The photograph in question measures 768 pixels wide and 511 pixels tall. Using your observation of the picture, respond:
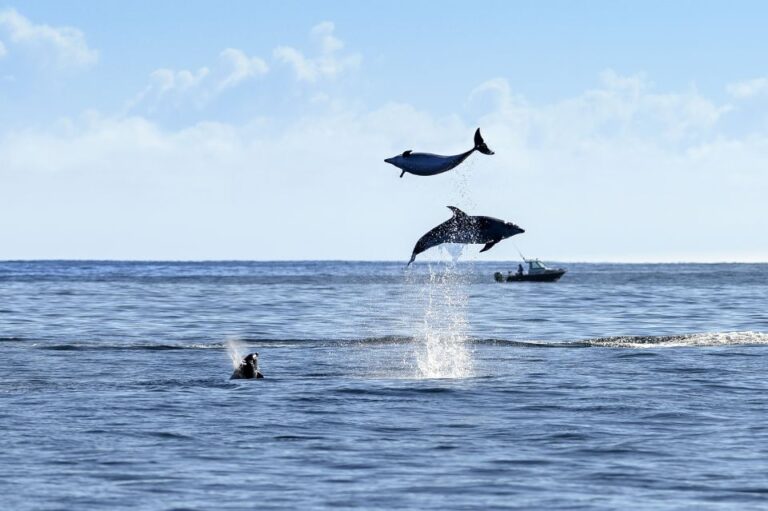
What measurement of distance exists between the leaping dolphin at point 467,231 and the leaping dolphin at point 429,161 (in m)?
2.68

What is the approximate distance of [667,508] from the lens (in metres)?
17.5

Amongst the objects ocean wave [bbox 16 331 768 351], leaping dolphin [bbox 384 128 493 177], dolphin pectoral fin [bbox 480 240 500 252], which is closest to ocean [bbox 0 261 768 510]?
ocean wave [bbox 16 331 768 351]

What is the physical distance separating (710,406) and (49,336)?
3074 cm

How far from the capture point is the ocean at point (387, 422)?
18.6 m

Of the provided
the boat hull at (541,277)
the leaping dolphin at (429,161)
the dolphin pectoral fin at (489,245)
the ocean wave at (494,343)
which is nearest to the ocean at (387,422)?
the ocean wave at (494,343)

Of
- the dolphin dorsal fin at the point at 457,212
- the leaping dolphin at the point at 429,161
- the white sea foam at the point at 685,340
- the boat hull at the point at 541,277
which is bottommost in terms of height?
the white sea foam at the point at 685,340

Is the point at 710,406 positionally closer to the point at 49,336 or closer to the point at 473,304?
the point at 49,336

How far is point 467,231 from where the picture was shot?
25.9 metres

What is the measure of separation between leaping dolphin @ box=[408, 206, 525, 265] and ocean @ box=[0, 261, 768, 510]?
364 cm

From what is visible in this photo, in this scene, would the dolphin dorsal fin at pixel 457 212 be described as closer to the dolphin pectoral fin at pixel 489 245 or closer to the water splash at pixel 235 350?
the dolphin pectoral fin at pixel 489 245

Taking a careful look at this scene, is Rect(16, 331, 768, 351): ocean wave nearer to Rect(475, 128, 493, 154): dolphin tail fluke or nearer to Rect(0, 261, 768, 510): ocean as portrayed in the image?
Rect(0, 261, 768, 510): ocean

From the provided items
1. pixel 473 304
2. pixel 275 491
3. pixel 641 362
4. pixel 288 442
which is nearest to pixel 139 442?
pixel 288 442

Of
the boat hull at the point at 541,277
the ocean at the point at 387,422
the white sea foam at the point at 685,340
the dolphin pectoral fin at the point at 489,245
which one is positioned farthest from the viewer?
the boat hull at the point at 541,277

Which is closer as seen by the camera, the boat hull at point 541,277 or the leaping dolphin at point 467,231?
the leaping dolphin at point 467,231
